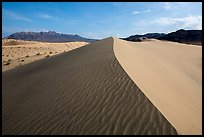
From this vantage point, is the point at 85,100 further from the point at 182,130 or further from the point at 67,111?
the point at 182,130

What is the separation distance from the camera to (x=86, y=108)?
536cm

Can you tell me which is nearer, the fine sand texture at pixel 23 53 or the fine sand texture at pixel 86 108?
the fine sand texture at pixel 86 108

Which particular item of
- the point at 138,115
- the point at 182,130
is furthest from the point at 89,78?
the point at 182,130

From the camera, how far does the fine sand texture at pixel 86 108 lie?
14.9ft

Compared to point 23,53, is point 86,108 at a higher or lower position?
higher

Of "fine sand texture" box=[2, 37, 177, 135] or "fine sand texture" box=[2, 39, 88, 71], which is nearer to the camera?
"fine sand texture" box=[2, 37, 177, 135]

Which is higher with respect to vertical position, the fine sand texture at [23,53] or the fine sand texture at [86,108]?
the fine sand texture at [86,108]

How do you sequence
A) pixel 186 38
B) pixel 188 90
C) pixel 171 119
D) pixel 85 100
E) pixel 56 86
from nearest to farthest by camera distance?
pixel 171 119 → pixel 85 100 → pixel 56 86 → pixel 188 90 → pixel 186 38

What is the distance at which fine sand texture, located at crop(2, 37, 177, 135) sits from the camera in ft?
14.9

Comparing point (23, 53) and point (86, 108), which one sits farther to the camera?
point (23, 53)

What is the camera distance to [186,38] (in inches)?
2394

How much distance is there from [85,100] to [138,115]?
59.7 inches

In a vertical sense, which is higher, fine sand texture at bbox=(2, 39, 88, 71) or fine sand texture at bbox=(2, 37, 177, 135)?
fine sand texture at bbox=(2, 37, 177, 135)

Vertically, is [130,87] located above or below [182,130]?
above
